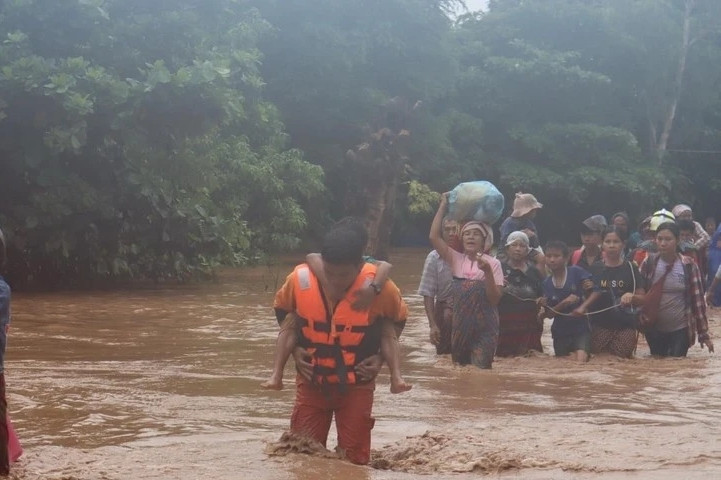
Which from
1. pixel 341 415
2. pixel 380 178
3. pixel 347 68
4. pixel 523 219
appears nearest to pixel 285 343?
pixel 341 415

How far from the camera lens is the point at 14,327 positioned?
1340 centimetres

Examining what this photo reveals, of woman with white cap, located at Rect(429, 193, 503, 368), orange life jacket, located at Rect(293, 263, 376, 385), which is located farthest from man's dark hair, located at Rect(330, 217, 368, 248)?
woman with white cap, located at Rect(429, 193, 503, 368)

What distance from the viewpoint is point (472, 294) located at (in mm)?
9633

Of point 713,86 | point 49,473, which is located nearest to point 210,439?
point 49,473

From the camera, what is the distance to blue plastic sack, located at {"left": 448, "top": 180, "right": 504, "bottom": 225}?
9812 mm

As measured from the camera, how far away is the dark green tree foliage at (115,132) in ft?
56.3

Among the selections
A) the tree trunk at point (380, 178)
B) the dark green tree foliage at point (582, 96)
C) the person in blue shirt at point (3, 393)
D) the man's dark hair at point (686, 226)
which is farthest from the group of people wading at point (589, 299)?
the dark green tree foliage at point (582, 96)

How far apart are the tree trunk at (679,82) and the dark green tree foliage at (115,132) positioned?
28990mm

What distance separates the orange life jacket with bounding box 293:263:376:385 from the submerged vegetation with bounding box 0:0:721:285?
11.4m

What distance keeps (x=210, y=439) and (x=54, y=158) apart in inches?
462

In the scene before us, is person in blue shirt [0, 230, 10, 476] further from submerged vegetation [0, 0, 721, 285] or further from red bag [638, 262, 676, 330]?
submerged vegetation [0, 0, 721, 285]

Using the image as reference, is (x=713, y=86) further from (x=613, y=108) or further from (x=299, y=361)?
(x=299, y=361)

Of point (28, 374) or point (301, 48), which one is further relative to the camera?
point (301, 48)

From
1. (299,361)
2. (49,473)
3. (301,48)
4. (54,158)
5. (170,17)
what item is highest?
(301,48)
